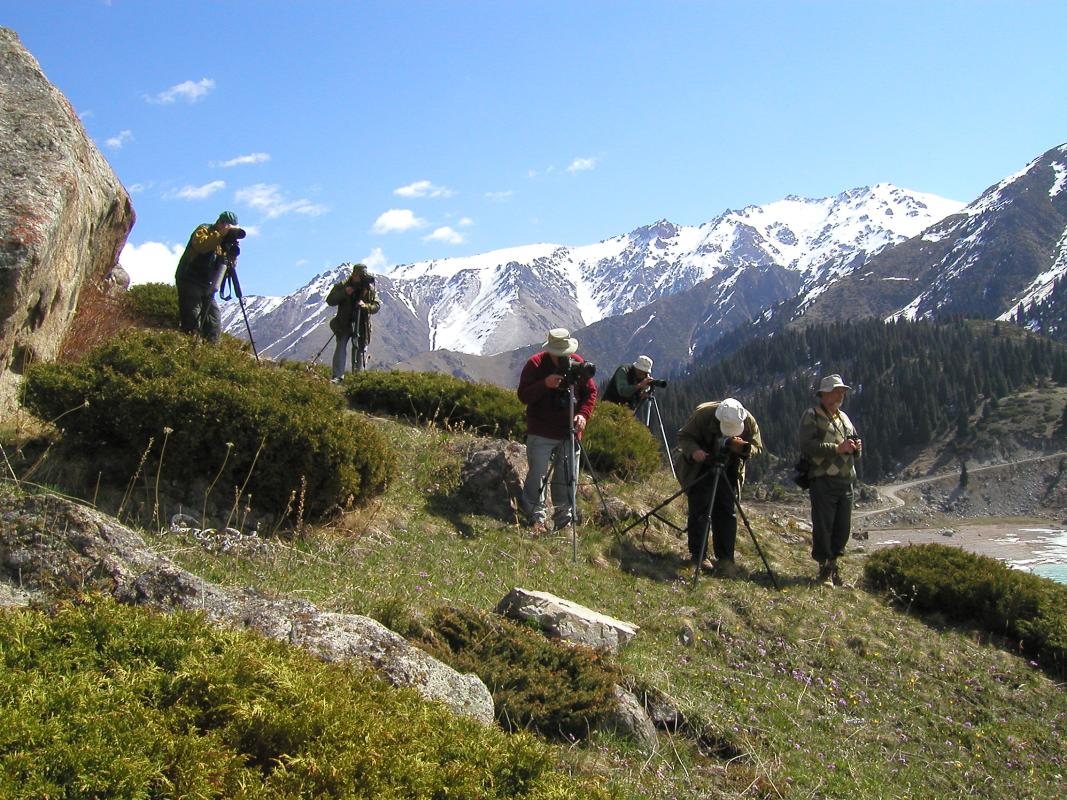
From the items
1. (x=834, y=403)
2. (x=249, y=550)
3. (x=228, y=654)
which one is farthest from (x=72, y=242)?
(x=834, y=403)

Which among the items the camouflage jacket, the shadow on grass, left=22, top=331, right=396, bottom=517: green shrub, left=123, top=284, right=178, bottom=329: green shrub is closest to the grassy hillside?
the shadow on grass

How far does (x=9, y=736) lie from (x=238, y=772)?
0.67 m

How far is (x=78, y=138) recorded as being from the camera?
10.2 metres

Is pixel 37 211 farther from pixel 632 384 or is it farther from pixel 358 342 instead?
pixel 358 342

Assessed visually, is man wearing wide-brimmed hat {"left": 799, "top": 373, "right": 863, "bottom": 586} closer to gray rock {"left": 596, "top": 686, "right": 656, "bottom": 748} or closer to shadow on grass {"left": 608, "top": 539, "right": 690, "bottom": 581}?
shadow on grass {"left": 608, "top": 539, "right": 690, "bottom": 581}

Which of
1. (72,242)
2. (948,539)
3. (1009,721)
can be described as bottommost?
(948,539)

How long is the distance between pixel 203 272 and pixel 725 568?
900cm

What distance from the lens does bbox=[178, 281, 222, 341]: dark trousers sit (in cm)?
1263

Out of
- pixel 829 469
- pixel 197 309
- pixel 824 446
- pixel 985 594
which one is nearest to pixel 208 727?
pixel 824 446

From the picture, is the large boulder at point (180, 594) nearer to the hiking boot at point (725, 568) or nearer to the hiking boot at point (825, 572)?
the hiking boot at point (725, 568)

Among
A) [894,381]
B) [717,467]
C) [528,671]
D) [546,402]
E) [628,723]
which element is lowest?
[628,723]

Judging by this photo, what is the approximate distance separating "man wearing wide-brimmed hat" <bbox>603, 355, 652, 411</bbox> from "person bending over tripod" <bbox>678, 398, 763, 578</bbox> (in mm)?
4036

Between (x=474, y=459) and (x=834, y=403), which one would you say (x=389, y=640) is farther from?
(x=834, y=403)

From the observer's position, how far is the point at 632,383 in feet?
50.0
